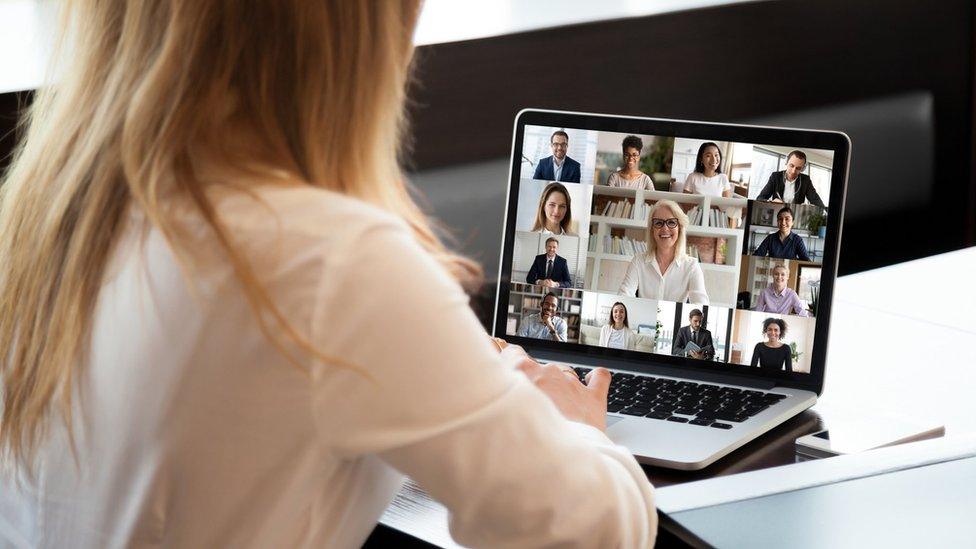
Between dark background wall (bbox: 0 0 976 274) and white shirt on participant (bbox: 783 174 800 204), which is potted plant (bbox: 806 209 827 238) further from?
dark background wall (bbox: 0 0 976 274)

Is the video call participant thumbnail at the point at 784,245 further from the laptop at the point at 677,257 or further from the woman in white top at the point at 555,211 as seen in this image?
the woman in white top at the point at 555,211

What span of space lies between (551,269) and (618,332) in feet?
0.35

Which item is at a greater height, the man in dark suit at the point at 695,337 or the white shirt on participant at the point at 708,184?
the white shirt on participant at the point at 708,184

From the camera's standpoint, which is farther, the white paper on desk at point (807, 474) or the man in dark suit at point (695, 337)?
the man in dark suit at point (695, 337)

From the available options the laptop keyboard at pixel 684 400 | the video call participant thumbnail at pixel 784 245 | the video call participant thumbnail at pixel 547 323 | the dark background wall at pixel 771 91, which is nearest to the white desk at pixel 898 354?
the laptop keyboard at pixel 684 400

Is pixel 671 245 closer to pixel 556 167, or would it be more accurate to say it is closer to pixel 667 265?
pixel 667 265

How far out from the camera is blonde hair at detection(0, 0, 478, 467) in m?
0.62

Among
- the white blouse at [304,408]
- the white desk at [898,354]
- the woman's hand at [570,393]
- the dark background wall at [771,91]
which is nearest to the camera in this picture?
the white blouse at [304,408]

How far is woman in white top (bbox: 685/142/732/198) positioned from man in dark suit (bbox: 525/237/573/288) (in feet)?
0.55

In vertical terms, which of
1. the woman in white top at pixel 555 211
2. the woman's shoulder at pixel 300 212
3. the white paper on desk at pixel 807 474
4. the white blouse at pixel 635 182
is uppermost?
the white blouse at pixel 635 182

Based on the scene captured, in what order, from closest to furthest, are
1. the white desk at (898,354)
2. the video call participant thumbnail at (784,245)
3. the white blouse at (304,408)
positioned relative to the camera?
the white blouse at (304,408), the white desk at (898,354), the video call participant thumbnail at (784,245)

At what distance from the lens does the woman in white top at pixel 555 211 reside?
1248mm

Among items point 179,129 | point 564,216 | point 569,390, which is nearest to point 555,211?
point 564,216

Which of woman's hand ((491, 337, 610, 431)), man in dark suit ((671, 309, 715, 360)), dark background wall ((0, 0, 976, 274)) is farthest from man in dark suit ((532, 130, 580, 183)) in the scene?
dark background wall ((0, 0, 976, 274))
